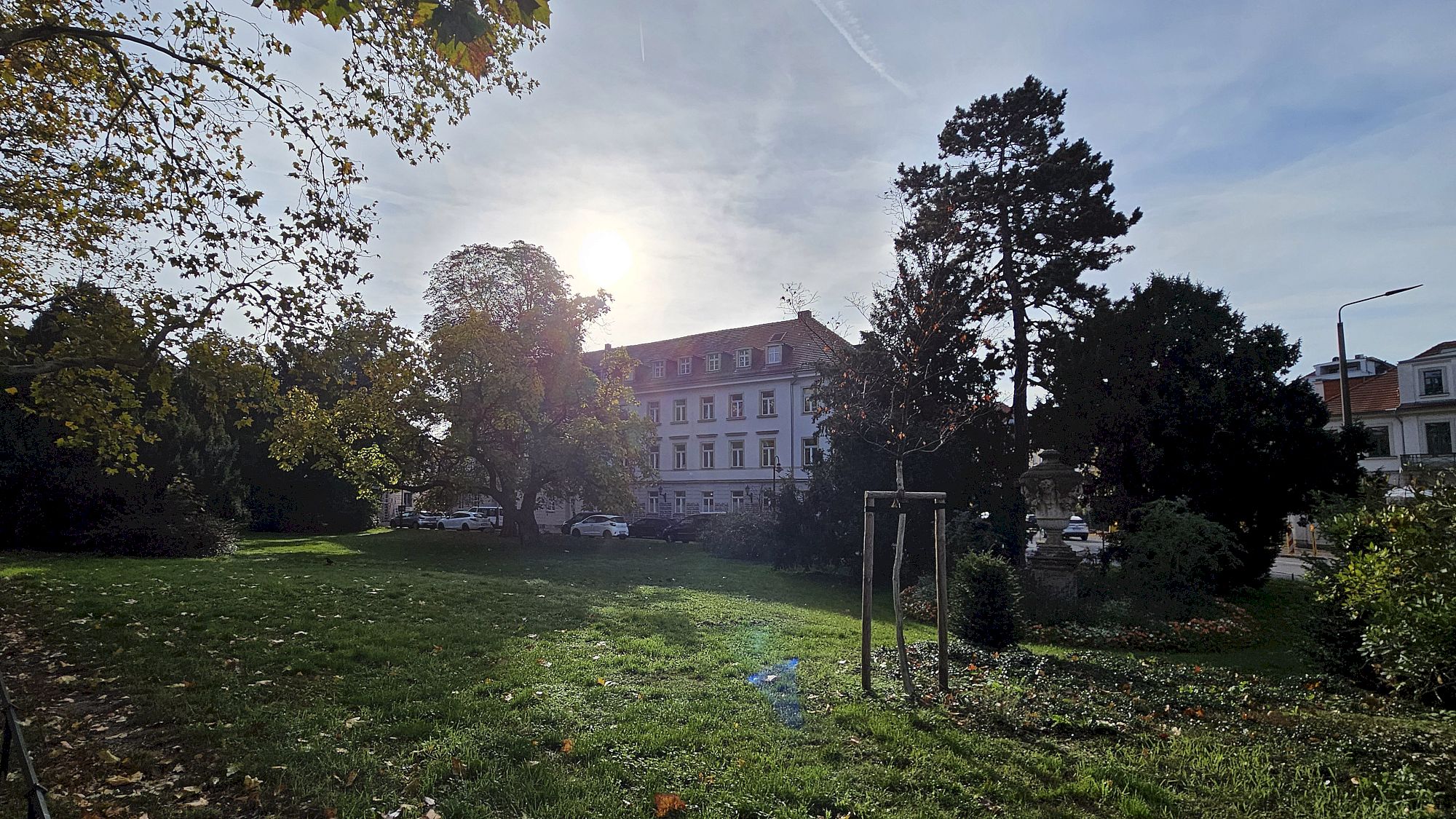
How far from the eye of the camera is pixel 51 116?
902 centimetres

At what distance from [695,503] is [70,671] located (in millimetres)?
42968

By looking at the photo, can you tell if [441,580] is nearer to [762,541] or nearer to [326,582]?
[326,582]

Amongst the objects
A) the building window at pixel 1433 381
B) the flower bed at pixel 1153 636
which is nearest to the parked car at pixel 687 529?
the flower bed at pixel 1153 636

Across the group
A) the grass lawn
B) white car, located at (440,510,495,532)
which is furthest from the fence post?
white car, located at (440,510,495,532)

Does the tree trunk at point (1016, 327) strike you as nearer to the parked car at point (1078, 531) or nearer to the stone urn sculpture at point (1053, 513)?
the stone urn sculpture at point (1053, 513)

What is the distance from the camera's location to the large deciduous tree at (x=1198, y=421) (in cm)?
1873

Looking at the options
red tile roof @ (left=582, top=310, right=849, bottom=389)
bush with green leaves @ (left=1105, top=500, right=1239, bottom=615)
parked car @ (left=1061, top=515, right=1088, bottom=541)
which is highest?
red tile roof @ (left=582, top=310, right=849, bottom=389)

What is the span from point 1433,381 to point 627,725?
55192mm

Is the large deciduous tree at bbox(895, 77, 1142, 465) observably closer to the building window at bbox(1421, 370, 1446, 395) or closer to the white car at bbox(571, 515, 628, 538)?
the white car at bbox(571, 515, 628, 538)

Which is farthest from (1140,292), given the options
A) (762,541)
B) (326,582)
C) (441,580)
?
(326,582)

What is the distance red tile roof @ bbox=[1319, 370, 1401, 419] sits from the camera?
44406mm

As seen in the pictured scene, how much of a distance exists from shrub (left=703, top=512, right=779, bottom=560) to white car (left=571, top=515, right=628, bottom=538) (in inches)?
440

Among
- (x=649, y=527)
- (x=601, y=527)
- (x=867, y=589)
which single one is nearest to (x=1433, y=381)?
(x=649, y=527)

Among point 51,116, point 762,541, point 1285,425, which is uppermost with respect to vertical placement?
point 51,116
